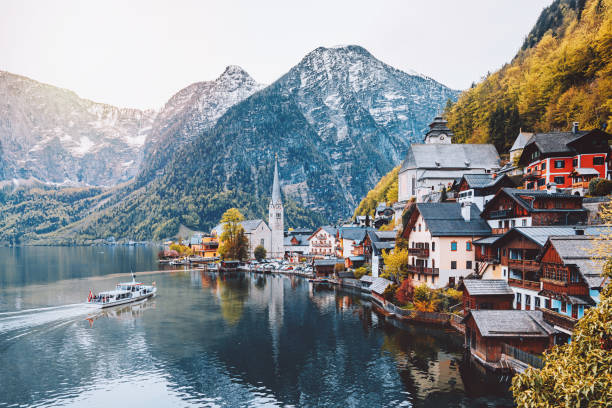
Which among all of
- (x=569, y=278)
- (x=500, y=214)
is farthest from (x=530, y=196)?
(x=569, y=278)

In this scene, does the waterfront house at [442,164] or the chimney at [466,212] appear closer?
the chimney at [466,212]

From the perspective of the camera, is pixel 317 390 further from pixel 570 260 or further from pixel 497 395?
pixel 570 260

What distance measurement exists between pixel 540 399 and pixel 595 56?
302 feet

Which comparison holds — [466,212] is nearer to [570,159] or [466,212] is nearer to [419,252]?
[419,252]

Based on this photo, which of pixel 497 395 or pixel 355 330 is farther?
pixel 355 330

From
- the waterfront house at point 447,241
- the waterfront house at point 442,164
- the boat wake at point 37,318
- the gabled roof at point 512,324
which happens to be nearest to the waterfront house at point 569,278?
the gabled roof at point 512,324

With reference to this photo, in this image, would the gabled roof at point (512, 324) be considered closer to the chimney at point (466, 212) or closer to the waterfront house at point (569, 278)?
the waterfront house at point (569, 278)

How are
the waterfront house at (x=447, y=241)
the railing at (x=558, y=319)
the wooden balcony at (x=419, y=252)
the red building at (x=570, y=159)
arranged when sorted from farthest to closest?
1. the wooden balcony at (x=419, y=252)
2. the red building at (x=570, y=159)
3. the waterfront house at (x=447, y=241)
4. the railing at (x=558, y=319)

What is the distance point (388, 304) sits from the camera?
62531mm

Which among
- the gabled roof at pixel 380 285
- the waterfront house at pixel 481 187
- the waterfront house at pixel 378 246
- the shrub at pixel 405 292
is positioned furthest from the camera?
the waterfront house at pixel 378 246

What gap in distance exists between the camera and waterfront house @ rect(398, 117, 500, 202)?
98.3 m

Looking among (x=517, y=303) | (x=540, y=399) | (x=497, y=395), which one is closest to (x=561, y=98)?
(x=517, y=303)

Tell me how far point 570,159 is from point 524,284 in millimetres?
28139

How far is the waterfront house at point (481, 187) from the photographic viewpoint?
209 feet
